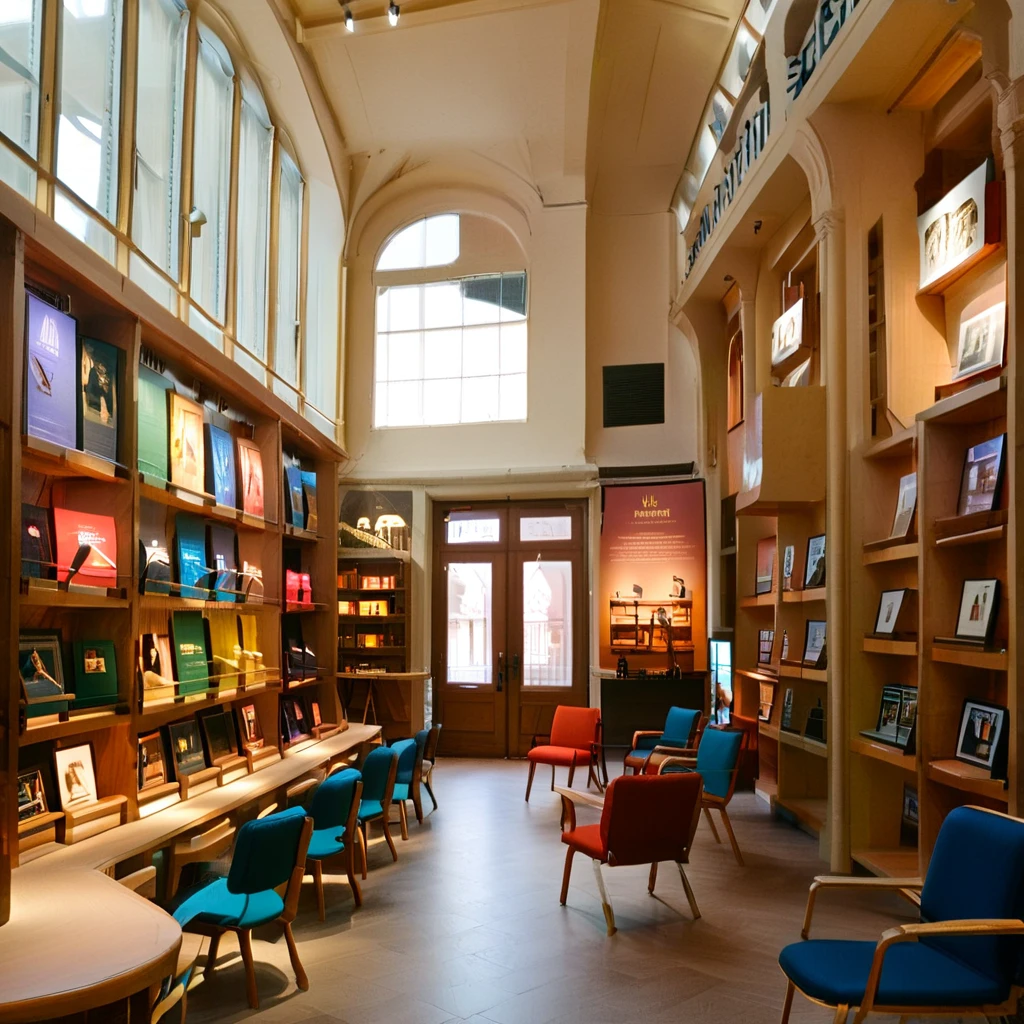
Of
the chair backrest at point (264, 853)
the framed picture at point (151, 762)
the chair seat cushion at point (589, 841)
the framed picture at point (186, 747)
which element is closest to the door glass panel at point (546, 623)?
the chair seat cushion at point (589, 841)

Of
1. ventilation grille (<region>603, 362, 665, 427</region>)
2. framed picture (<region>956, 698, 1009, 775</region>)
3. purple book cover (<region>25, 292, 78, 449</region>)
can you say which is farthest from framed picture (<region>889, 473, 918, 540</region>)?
ventilation grille (<region>603, 362, 665, 427</region>)

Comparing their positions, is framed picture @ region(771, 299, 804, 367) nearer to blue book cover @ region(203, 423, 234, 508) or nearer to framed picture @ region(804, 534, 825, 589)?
framed picture @ region(804, 534, 825, 589)

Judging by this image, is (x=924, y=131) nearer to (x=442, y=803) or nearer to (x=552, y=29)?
(x=552, y=29)

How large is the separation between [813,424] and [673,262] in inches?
→ 191

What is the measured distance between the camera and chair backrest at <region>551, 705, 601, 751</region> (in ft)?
26.7

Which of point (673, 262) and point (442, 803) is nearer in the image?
point (442, 803)

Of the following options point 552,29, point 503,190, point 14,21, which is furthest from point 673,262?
point 14,21

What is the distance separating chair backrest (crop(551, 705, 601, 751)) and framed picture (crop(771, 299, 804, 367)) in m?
3.55

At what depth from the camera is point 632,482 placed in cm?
1023

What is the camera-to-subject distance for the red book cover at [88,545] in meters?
3.79

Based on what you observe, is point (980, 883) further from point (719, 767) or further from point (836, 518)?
point (719, 767)

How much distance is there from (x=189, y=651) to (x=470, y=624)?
5988 millimetres

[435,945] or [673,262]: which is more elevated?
[673,262]

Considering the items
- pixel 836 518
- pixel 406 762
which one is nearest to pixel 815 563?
pixel 836 518
